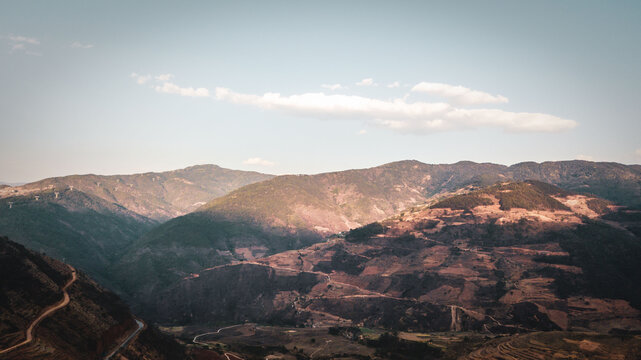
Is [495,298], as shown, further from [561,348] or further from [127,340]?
[127,340]

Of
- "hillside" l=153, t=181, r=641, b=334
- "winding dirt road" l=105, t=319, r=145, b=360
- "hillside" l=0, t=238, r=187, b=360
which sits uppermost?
"hillside" l=0, t=238, r=187, b=360

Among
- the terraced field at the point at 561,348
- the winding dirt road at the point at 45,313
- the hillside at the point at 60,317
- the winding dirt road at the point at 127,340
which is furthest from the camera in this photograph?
the terraced field at the point at 561,348

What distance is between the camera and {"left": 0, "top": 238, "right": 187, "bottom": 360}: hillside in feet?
211

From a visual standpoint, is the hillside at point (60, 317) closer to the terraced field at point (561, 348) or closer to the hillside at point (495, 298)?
the terraced field at point (561, 348)

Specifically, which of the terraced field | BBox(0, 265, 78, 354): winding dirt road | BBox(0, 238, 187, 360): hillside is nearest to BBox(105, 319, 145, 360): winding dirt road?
BBox(0, 238, 187, 360): hillside

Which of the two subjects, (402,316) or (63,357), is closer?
(63,357)

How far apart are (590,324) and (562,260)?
45.5 m

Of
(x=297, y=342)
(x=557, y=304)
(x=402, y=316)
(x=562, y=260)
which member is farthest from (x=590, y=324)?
(x=297, y=342)

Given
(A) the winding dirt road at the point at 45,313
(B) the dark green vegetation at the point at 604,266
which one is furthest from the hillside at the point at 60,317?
(B) the dark green vegetation at the point at 604,266

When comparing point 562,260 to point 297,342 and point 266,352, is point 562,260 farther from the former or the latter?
point 266,352

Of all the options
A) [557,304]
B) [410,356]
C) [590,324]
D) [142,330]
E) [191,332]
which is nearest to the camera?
[142,330]

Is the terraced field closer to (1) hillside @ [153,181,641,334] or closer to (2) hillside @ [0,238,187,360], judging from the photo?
(1) hillside @ [153,181,641,334]

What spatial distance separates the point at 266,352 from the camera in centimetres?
12900

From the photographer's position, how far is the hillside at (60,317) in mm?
64375
